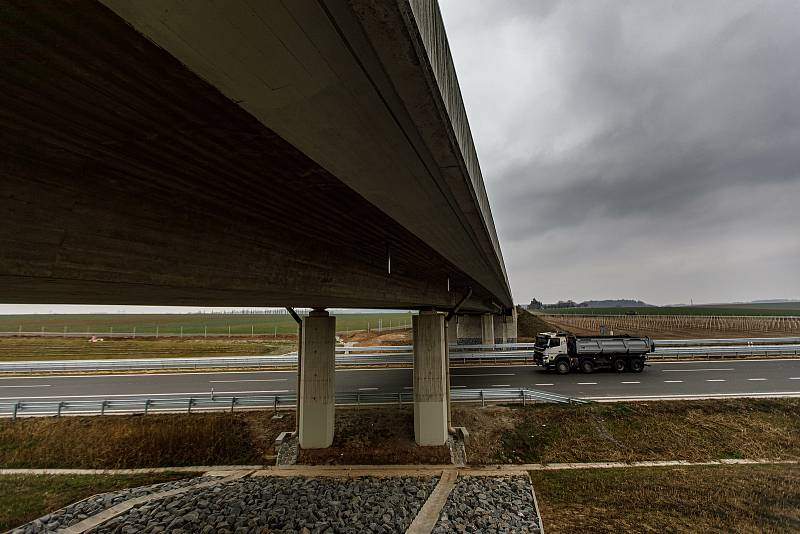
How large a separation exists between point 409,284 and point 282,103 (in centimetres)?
1002

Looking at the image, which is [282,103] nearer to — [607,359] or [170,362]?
[607,359]

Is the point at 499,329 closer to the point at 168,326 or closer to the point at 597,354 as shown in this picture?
the point at 597,354

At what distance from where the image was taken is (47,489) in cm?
1164

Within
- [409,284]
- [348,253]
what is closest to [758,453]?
[409,284]

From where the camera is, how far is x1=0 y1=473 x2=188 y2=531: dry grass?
10.1 m

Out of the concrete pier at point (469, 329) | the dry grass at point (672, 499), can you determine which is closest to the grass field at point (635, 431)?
the dry grass at point (672, 499)

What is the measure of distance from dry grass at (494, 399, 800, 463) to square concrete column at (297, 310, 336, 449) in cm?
592

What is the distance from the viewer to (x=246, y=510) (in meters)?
9.77

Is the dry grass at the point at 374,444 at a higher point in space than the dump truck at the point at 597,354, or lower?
lower

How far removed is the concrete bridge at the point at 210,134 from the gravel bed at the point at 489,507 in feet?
25.9

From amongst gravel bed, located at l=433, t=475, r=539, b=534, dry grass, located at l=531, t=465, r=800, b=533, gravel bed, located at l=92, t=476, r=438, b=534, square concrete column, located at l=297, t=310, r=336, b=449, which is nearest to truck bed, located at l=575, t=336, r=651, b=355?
dry grass, located at l=531, t=465, r=800, b=533

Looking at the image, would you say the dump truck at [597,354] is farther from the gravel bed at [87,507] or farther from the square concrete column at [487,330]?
the gravel bed at [87,507]

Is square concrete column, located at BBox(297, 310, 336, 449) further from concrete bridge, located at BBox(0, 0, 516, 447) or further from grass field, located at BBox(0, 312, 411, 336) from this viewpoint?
grass field, located at BBox(0, 312, 411, 336)

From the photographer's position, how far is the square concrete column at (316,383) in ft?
45.9
